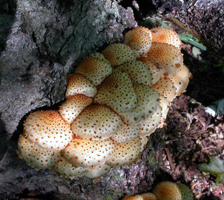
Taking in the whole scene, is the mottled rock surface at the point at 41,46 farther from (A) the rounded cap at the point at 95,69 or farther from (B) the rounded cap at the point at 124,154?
(B) the rounded cap at the point at 124,154

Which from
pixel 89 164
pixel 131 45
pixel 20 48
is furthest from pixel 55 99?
pixel 131 45

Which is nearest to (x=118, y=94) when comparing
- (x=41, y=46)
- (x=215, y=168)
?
(x=41, y=46)

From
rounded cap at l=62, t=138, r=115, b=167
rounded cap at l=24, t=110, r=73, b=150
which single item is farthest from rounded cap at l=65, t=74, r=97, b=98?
rounded cap at l=62, t=138, r=115, b=167

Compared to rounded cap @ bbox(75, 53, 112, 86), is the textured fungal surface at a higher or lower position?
higher

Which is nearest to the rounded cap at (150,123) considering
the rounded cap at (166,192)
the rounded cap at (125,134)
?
the rounded cap at (125,134)

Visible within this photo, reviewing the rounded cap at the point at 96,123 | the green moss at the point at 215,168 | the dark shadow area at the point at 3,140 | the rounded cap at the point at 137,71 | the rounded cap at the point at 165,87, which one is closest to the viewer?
the rounded cap at the point at 96,123

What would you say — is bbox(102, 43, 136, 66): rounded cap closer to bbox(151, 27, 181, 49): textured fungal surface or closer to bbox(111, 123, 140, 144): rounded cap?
bbox(151, 27, 181, 49): textured fungal surface
